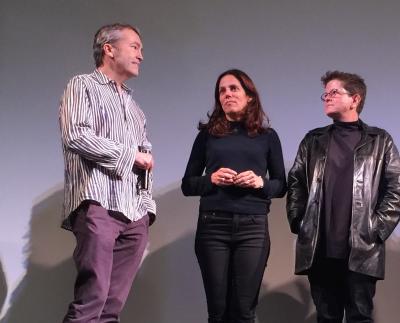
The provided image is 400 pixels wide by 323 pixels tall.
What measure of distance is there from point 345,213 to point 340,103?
0.51 meters

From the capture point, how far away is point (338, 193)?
2.34 meters

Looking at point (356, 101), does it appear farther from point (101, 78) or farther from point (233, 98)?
point (101, 78)

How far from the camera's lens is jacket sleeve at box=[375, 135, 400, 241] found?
2.29 metres

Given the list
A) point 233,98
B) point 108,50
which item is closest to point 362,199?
point 233,98

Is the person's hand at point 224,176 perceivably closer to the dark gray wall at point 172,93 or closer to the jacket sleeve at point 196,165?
the jacket sleeve at point 196,165

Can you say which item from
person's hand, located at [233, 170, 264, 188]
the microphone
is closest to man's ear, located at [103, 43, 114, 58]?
the microphone

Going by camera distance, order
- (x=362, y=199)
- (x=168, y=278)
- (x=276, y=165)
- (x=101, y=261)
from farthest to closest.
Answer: (x=168, y=278), (x=276, y=165), (x=362, y=199), (x=101, y=261)

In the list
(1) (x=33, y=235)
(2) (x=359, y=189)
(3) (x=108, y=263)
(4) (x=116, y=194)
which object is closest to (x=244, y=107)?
(2) (x=359, y=189)

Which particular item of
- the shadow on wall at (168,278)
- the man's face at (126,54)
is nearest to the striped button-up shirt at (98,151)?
the man's face at (126,54)

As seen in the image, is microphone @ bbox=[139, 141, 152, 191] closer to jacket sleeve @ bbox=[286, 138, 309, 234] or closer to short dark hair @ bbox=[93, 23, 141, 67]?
short dark hair @ bbox=[93, 23, 141, 67]

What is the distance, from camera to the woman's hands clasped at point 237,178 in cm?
218

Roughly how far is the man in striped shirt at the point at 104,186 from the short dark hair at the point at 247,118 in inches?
16.8

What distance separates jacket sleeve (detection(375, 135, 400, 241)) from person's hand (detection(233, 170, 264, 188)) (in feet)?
1.76

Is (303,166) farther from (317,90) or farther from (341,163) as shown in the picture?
(317,90)
